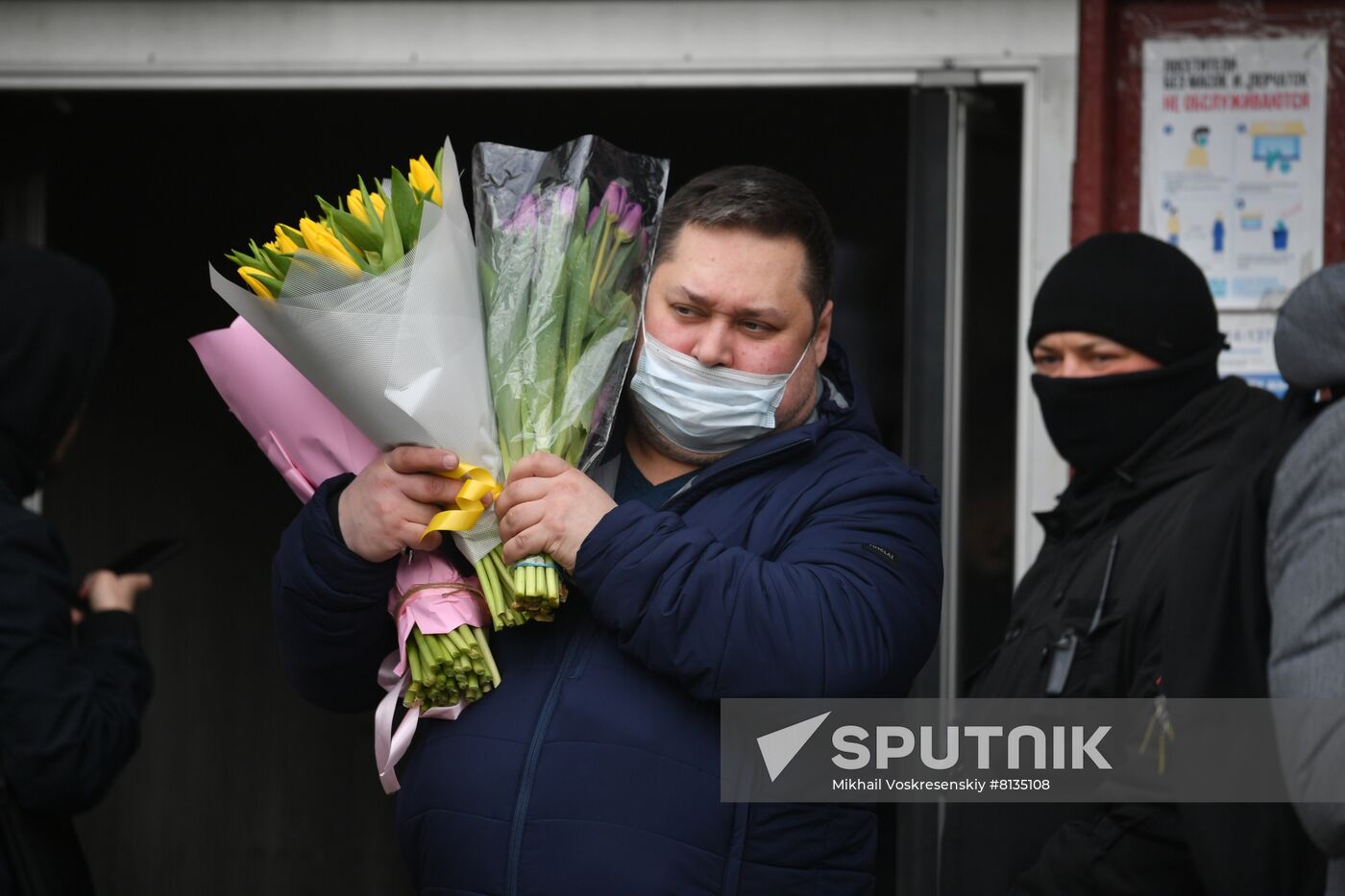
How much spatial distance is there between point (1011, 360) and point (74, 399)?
2.13m

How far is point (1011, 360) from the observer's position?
363 cm

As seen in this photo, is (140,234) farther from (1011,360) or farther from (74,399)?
(1011,360)

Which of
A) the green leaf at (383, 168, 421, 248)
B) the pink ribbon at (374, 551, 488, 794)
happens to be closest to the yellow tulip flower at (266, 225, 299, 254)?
the green leaf at (383, 168, 421, 248)

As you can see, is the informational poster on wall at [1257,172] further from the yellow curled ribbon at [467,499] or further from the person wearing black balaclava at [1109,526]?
the yellow curled ribbon at [467,499]

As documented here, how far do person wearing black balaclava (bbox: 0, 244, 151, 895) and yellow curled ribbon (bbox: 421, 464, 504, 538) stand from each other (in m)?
1.05

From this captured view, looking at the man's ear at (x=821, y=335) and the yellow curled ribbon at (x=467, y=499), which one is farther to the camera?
the man's ear at (x=821, y=335)

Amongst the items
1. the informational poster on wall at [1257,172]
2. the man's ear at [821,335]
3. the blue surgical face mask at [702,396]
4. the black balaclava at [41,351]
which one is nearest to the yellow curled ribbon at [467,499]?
the blue surgical face mask at [702,396]

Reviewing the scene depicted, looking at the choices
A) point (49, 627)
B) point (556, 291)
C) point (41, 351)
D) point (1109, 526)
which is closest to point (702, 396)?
point (556, 291)

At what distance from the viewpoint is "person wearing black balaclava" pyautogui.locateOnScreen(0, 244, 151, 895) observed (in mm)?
2531

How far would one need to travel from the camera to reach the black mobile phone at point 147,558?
315 cm

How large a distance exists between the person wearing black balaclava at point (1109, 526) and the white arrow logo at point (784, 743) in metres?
0.55

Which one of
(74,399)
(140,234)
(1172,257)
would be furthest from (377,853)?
(1172,257)

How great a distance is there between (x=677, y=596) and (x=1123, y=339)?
142cm

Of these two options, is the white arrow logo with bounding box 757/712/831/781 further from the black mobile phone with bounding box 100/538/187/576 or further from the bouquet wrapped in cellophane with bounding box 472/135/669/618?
the black mobile phone with bounding box 100/538/187/576
